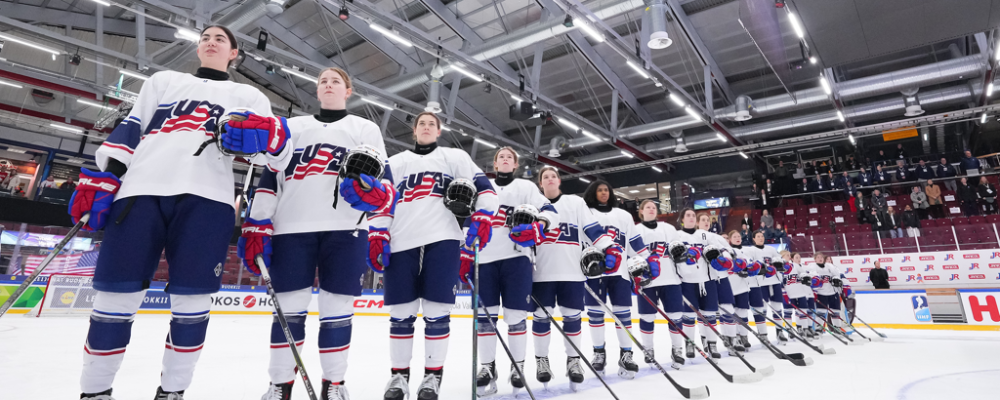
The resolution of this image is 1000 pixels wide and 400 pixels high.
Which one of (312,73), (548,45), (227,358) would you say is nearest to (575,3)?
(548,45)

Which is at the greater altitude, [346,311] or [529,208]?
[529,208]

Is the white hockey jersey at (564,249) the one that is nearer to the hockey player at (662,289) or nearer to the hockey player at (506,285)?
the hockey player at (506,285)

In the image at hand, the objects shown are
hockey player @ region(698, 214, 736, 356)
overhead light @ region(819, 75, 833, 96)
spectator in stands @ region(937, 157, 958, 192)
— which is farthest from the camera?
spectator in stands @ region(937, 157, 958, 192)

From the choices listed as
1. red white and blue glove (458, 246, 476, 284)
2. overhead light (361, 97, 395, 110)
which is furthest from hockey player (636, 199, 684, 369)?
overhead light (361, 97, 395, 110)

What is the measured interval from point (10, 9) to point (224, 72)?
13.1m

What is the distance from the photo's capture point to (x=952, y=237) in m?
10.5

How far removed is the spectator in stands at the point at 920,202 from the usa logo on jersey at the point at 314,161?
56.1ft

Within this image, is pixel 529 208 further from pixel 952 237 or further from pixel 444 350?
pixel 952 237

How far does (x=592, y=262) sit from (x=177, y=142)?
2.34 m

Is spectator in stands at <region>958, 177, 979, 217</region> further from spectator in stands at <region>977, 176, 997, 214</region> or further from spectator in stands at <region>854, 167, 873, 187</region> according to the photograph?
spectator in stands at <region>854, 167, 873, 187</region>

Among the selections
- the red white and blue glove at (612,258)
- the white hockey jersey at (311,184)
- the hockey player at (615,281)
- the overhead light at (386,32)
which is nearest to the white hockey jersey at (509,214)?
the red white and blue glove at (612,258)

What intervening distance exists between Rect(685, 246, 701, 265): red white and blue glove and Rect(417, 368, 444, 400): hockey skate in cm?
302

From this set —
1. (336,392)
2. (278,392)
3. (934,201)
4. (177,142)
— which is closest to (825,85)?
(934,201)

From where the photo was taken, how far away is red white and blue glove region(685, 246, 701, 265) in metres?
4.49
